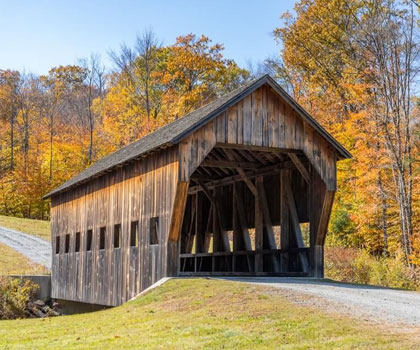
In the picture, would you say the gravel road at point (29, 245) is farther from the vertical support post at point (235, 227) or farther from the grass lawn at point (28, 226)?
the vertical support post at point (235, 227)

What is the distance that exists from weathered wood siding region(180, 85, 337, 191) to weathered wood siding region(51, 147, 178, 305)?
Answer: 0.60m

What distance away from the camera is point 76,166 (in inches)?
1940

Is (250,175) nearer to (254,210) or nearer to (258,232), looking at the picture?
(254,210)

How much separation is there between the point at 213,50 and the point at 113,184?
2599 centimetres

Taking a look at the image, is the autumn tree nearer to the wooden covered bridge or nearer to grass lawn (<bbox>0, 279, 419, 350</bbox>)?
the wooden covered bridge

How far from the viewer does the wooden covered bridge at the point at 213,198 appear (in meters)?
16.8

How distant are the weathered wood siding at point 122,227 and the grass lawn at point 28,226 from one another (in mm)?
18128

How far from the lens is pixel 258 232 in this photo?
21.0 meters

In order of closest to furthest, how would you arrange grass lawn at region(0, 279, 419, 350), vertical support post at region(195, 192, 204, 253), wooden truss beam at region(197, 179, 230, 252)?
1. grass lawn at region(0, 279, 419, 350)
2. wooden truss beam at region(197, 179, 230, 252)
3. vertical support post at region(195, 192, 204, 253)

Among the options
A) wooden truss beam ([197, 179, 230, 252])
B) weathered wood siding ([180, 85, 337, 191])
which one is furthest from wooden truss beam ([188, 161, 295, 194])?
weathered wood siding ([180, 85, 337, 191])

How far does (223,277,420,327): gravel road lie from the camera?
1039 centimetres

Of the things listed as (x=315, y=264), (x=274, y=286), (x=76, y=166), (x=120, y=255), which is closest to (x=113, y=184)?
(x=120, y=255)

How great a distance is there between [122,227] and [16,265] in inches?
565

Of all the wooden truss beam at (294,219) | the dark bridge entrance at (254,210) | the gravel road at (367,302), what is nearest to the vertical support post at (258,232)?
the dark bridge entrance at (254,210)
